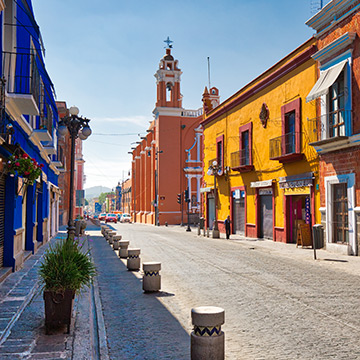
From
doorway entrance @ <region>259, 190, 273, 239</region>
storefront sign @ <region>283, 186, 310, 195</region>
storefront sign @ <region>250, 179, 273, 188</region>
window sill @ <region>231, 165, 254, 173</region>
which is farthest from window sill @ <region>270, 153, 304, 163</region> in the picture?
window sill @ <region>231, 165, 254, 173</region>

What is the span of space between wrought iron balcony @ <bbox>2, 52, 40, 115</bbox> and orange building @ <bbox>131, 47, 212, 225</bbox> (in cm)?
4469

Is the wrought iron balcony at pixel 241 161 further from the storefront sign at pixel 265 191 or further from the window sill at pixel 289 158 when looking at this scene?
the window sill at pixel 289 158

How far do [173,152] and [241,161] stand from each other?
30871mm

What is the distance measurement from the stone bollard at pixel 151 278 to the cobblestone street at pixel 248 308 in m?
0.26

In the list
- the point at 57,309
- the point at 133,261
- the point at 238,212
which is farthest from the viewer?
the point at 238,212

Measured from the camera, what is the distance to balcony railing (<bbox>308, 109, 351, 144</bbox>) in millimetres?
17120

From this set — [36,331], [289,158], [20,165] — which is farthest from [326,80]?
[36,331]

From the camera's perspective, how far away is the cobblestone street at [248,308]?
5680 mm

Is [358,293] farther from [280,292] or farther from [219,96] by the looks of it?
[219,96]

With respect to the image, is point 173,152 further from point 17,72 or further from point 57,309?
point 57,309

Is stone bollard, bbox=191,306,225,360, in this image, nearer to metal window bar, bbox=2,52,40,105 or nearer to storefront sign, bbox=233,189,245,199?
metal window bar, bbox=2,52,40,105

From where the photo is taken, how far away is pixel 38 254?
17078 mm

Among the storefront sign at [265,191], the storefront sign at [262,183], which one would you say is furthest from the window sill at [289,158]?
Answer: the storefront sign at [265,191]

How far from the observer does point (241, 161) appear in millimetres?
28172
